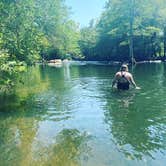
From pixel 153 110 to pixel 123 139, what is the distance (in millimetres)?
4253

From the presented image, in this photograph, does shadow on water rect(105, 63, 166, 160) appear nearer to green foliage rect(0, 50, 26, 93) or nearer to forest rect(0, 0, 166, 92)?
green foliage rect(0, 50, 26, 93)

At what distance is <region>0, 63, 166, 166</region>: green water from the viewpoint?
26.1 feet

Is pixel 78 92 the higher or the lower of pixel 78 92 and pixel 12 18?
the lower

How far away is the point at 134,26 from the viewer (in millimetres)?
57031

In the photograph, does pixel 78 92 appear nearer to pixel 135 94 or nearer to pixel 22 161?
pixel 135 94

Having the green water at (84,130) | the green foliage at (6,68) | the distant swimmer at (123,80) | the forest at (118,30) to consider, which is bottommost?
the green water at (84,130)

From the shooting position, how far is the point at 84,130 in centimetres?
1048

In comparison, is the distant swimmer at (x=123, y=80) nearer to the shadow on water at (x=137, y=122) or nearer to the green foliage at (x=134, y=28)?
the shadow on water at (x=137, y=122)

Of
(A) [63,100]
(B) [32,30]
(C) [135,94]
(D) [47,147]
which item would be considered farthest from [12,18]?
(D) [47,147]

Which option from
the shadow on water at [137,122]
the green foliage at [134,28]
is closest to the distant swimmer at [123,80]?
the shadow on water at [137,122]

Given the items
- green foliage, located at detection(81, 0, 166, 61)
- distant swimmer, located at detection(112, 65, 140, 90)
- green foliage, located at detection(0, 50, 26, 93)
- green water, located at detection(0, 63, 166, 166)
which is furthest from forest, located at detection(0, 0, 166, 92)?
green water, located at detection(0, 63, 166, 166)

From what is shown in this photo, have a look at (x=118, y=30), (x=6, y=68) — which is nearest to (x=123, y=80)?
(x=6, y=68)

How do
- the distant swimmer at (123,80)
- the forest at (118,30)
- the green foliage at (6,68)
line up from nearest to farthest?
the green foliage at (6,68) < the distant swimmer at (123,80) < the forest at (118,30)

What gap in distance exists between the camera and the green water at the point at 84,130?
7941 millimetres
